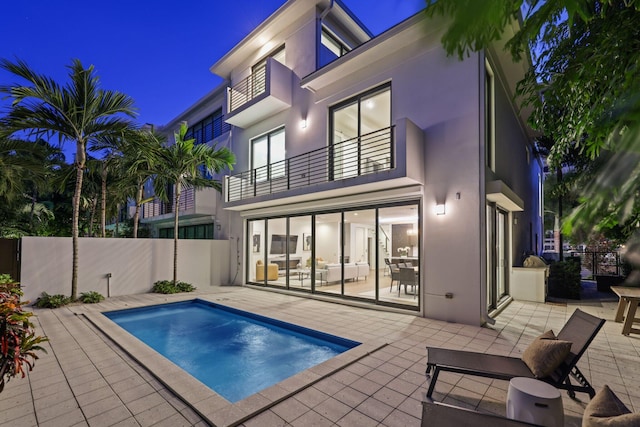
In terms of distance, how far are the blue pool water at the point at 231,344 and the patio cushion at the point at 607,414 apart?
3792mm

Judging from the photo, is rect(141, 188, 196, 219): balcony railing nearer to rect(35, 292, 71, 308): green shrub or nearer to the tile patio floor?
rect(35, 292, 71, 308): green shrub

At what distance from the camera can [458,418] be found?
2311mm

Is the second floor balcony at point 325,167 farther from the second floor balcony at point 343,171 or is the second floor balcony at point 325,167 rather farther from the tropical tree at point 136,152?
the tropical tree at point 136,152

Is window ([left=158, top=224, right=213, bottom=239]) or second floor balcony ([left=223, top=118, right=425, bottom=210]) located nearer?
second floor balcony ([left=223, top=118, right=425, bottom=210])

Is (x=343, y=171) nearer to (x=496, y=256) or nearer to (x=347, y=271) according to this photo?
(x=347, y=271)

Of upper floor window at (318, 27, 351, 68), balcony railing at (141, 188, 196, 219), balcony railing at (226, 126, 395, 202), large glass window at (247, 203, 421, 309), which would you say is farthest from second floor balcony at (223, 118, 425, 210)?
upper floor window at (318, 27, 351, 68)

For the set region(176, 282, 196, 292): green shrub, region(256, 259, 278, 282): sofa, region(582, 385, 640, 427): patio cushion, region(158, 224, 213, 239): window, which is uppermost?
region(158, 224, 213, 239): window

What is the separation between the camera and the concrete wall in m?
8.90

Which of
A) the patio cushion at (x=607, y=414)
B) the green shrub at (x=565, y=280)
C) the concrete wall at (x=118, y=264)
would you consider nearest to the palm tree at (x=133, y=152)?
the concrete wall at (x=118, y=264)

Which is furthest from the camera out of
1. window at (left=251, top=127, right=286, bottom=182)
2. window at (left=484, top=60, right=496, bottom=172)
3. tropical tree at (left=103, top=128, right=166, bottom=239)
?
window at (left=251, top=127, right=286, bottom=182)

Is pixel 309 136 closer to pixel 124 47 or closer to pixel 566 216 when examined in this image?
pixel 566 216

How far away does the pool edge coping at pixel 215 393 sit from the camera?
10.8 ft

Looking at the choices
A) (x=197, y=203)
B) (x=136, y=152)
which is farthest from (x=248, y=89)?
(x=197, y=203)

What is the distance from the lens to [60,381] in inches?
161
